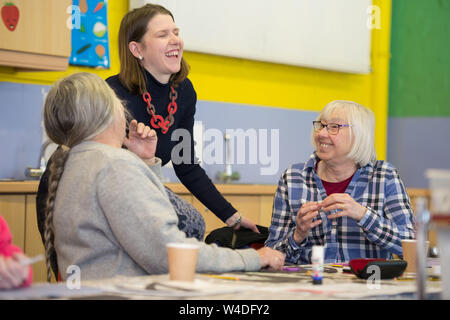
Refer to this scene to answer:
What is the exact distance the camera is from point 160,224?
1.41 metres

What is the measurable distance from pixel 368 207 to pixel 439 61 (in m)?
3.17

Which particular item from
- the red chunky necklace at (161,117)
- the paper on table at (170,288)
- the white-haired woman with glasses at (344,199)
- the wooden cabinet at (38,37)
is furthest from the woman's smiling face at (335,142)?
the wooden cabinet at (38,37)

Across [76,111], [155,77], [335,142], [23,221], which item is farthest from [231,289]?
[23,221]

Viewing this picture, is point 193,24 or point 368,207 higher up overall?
point 193,24

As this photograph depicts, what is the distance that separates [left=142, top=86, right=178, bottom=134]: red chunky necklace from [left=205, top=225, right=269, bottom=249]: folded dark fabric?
0.49 m

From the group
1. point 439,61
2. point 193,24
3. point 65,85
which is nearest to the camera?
point 65,85

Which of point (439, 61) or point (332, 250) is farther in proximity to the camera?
point (439, 61)

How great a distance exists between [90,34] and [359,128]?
1.95 m

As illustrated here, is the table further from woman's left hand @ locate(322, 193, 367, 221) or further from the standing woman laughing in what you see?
the standing woman laughing

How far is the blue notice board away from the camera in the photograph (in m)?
3.72

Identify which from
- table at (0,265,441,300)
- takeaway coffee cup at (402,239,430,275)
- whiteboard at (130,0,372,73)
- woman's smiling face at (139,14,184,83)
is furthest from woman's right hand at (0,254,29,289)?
whiteboard at (130,0,372,73)

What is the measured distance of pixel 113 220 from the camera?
1.43 meters
